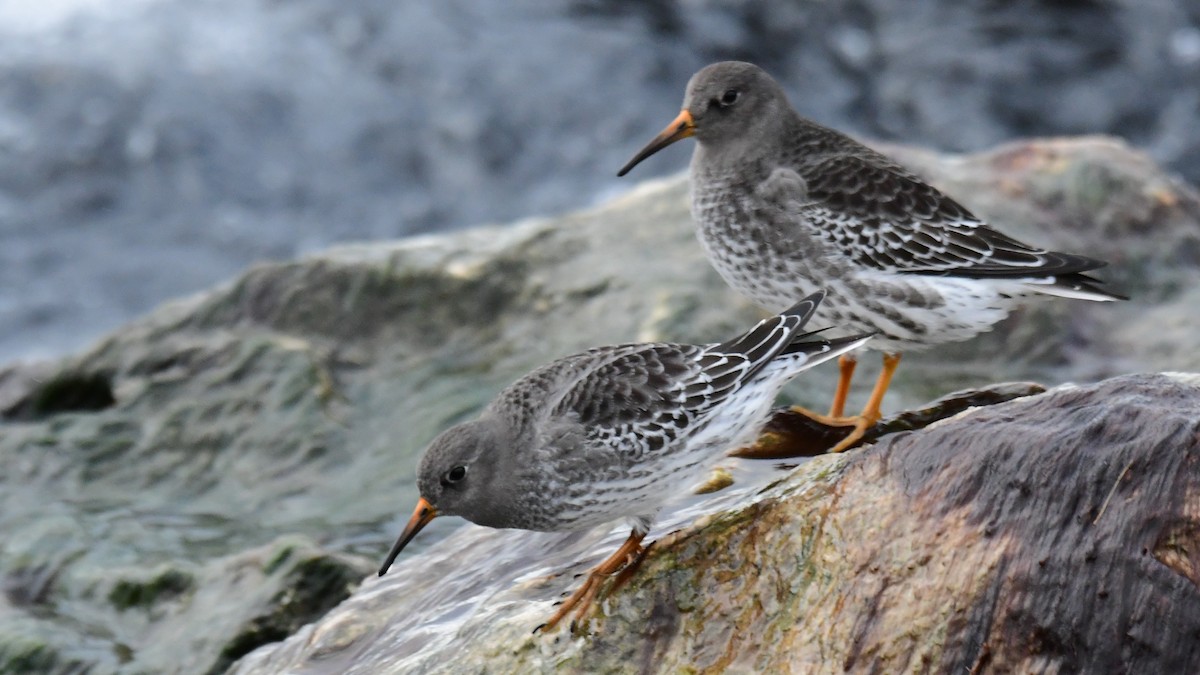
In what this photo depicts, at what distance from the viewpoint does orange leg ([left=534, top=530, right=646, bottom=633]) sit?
206 inches

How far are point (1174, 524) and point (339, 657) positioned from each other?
353 centimetres

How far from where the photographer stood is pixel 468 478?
19.4 feet

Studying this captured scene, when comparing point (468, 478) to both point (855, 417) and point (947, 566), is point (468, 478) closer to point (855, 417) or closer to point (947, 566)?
point (855, 417)

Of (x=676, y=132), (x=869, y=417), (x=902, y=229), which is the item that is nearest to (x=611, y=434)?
(x=869, y=417)

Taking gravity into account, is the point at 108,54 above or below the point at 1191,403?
above

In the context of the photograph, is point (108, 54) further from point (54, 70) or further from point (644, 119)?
point (644, 119)

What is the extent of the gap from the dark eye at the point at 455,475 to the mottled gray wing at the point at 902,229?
2307 millimetres

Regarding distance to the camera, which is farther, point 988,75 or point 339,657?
point 988,75

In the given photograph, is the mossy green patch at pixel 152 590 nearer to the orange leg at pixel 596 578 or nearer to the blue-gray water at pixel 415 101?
the orange leg at pixel 596 578

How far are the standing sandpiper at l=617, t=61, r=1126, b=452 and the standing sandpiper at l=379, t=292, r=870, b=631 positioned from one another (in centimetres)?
96

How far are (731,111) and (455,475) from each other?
2875mm

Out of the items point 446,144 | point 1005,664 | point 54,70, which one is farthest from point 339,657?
point 54,70

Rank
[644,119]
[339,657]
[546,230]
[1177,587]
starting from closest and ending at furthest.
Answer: [1177,587] → [339,657] → [546,230] → [644,119]

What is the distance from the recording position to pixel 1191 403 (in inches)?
181
